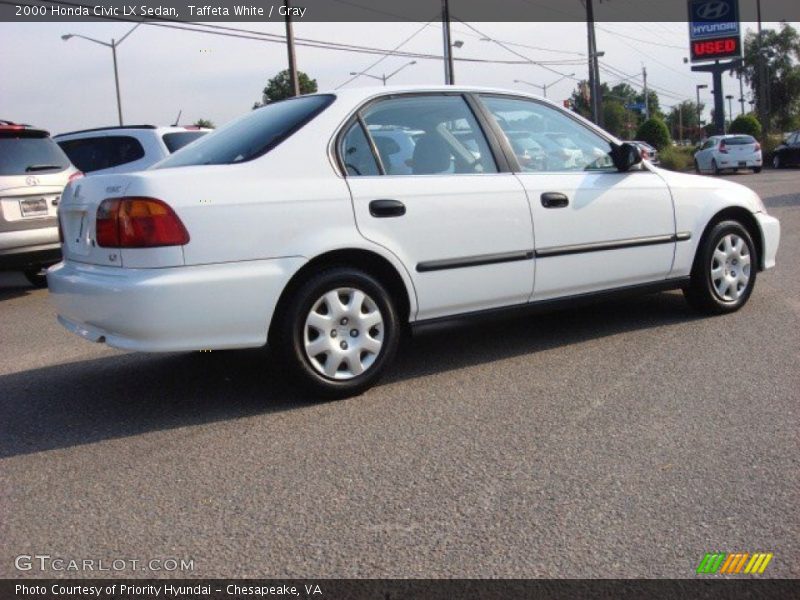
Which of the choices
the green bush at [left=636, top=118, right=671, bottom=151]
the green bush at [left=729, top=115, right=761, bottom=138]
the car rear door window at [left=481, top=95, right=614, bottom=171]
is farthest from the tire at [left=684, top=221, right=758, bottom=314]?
the green bush at [left=636, top=118, right=671, bottom=151]

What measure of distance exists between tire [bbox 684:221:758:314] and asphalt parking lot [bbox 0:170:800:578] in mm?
273

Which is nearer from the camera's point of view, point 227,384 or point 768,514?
point 768,514

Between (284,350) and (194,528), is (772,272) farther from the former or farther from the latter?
(194,528)

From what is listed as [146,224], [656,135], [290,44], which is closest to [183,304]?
[146,224]

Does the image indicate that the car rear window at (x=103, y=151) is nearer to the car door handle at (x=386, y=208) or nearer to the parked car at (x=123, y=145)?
the parked car at (x=123, y=145)

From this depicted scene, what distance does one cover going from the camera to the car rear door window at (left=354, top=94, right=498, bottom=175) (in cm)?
479

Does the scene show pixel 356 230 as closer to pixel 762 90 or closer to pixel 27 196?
pixel 27 196

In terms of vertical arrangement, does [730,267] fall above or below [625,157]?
below

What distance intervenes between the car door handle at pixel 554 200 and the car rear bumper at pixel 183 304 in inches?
63.4

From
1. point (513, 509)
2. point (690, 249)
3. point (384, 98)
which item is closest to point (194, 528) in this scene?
point (513, 509)

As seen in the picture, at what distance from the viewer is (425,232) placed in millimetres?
4684

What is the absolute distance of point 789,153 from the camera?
32.3 metres

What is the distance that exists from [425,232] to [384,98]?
2.68 ft

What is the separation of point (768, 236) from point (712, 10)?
47.1 m
